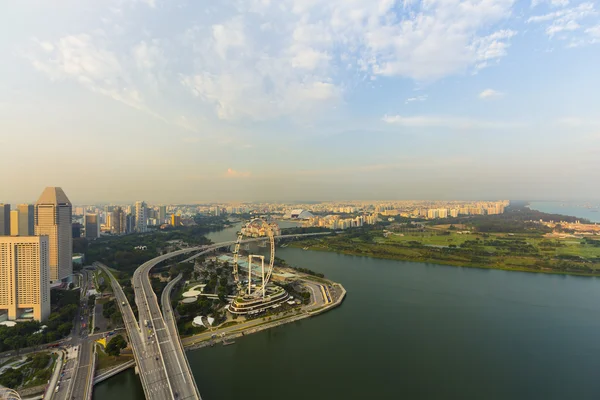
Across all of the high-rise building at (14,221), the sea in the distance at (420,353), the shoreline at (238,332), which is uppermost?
the high-rise building at (14,221)

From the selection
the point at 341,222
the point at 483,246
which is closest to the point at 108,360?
the point at 483,246

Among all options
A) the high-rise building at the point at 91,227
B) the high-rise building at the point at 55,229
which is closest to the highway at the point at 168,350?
the high-rise building at the point at 55,229

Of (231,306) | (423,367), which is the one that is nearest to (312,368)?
(423,367)

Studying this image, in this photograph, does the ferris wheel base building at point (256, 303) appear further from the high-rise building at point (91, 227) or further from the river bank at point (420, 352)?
the high-rise building at point (91, 227)

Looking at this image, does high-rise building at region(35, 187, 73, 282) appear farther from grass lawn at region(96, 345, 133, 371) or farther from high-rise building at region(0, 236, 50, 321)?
grass lawn at region(96, 345, 133, 371)

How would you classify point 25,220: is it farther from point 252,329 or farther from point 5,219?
point 252,329
